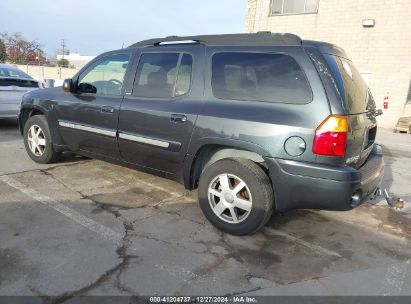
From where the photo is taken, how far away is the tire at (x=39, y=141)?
5188mm

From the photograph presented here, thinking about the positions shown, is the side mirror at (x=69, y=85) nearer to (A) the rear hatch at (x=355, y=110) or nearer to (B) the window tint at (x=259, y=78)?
(B) the window tint at (x=259, y=78)

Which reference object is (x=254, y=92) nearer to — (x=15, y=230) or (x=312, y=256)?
(x=312, y=256)

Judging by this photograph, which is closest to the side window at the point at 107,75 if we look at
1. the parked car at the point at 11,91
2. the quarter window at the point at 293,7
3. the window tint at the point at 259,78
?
the window tint at the point at 259,78

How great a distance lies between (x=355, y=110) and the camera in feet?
10.4

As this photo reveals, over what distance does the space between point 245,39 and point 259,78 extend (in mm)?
478

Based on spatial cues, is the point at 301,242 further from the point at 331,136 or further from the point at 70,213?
the point at 70,213

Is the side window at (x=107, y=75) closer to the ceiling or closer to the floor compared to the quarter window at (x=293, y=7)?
closer to the floor

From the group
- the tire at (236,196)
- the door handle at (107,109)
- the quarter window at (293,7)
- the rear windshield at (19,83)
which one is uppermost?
the quarter window at (293,7)

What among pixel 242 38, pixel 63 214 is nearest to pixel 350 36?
pixel 242 38

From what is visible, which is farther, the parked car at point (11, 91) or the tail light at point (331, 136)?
the parked car at point (11, 91)

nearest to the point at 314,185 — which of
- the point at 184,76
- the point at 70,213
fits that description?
the point at 184,76

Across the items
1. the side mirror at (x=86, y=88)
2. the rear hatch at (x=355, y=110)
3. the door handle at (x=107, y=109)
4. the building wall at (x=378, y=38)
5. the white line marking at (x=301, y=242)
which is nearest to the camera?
the rear hatch at (x=355, y=110)

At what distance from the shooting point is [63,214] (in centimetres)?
369

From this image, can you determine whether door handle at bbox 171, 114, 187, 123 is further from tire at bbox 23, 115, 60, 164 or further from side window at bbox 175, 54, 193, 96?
tire at bbox 23, 115, 60, 164
